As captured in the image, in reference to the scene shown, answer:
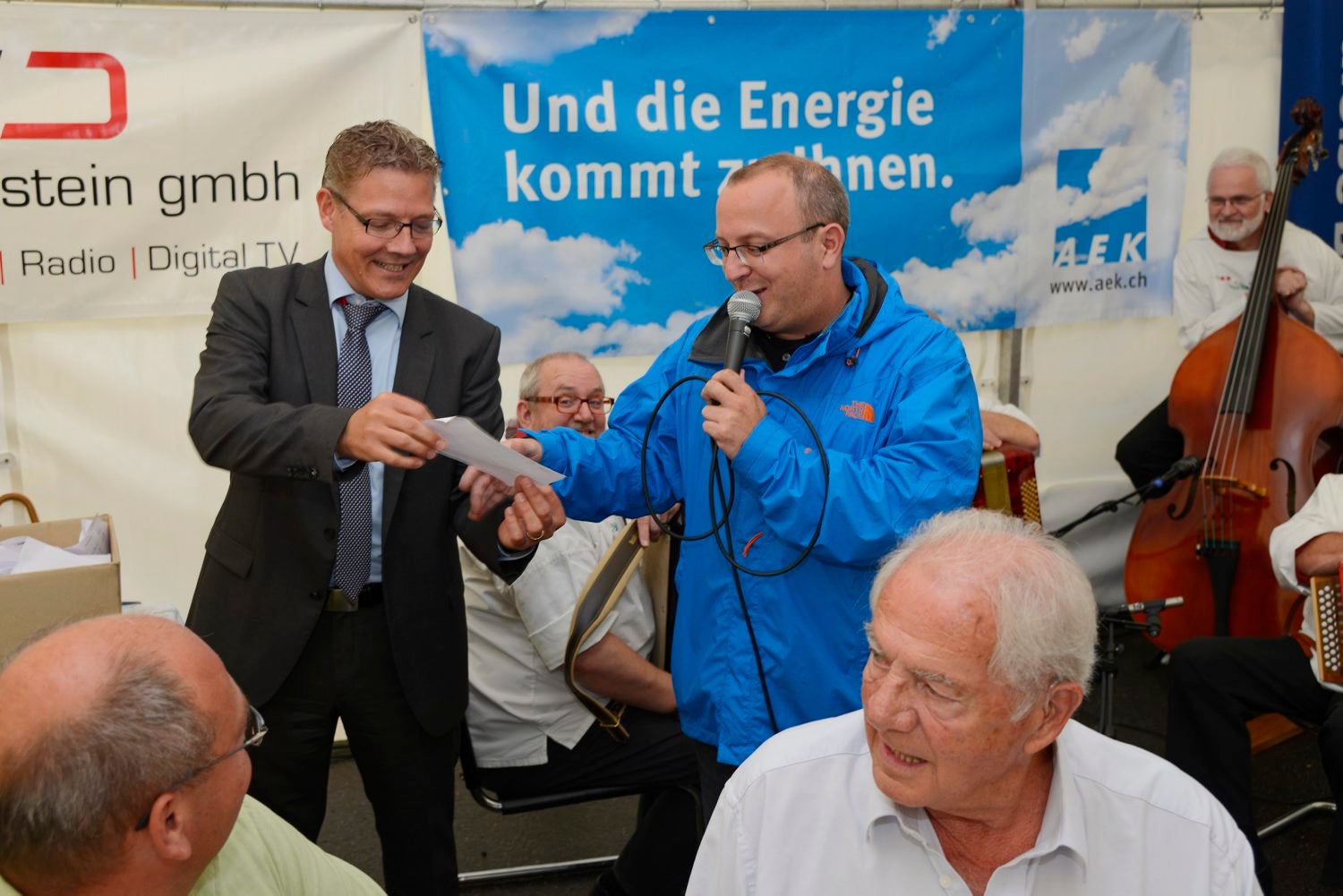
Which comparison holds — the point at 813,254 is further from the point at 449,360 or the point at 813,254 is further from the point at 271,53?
the point at 271,53

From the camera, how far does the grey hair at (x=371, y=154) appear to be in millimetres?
2469

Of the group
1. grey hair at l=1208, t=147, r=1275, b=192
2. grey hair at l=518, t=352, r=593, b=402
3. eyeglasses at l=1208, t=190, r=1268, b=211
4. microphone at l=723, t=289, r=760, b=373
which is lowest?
grey hair at l=518, t=352, r=593, b=402

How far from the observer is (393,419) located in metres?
2.20

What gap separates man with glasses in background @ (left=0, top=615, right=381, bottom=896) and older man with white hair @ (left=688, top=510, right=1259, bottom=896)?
68 centimetres

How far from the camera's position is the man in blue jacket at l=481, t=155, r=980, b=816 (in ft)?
7.32

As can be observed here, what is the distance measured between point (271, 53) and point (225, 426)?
2002 mm

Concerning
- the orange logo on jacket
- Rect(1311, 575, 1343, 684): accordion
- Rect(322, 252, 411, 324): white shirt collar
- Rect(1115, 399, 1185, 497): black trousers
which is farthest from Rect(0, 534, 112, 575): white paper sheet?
Rect(1115, 399, 1185, 497): black trousers

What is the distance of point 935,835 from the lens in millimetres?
1696

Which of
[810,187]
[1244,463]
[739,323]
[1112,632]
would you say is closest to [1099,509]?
[1244,463]

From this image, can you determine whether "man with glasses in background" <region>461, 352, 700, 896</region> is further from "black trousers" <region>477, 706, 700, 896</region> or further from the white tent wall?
the white tent wall

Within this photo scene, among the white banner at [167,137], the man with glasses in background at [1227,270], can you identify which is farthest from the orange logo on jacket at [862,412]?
the man with glasses in background at [1227,270]

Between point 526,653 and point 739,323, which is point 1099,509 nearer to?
point 526,653

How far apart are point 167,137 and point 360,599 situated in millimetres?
2026

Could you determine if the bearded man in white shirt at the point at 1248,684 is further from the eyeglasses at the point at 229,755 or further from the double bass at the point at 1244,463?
the eyeglasses at the point at 229,755
